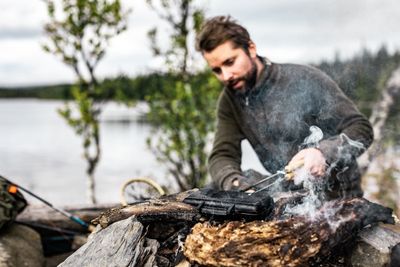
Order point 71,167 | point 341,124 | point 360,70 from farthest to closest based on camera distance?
point 71,167
point 360,70
point 341,124

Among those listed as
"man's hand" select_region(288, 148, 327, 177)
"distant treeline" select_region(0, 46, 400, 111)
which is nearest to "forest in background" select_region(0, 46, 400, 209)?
"distant treeline" select_region(0, 46, 400, 111)

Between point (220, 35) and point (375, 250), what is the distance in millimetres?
2113

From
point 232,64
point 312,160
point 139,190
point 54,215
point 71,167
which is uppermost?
point 232,64

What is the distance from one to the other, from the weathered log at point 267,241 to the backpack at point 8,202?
93.2 inches

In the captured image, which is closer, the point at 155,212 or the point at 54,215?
the point at 155,212

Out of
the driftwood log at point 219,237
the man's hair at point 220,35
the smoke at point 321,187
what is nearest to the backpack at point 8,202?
the driftwood log at point 219,237

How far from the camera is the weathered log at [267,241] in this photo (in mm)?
2816

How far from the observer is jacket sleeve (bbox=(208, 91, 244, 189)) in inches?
190

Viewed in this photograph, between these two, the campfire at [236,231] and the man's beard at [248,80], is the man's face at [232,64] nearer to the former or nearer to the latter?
the man's beard at [248,80]

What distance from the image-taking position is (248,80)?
4.58m

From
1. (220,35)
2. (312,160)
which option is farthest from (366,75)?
(312,160)

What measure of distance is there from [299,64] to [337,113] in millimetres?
639

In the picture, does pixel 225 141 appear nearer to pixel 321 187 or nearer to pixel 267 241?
pixel 321 187

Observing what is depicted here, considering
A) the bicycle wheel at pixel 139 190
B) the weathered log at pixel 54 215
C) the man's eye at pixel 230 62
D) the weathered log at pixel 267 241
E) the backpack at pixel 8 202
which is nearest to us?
the weathered log at pixel 267 241
